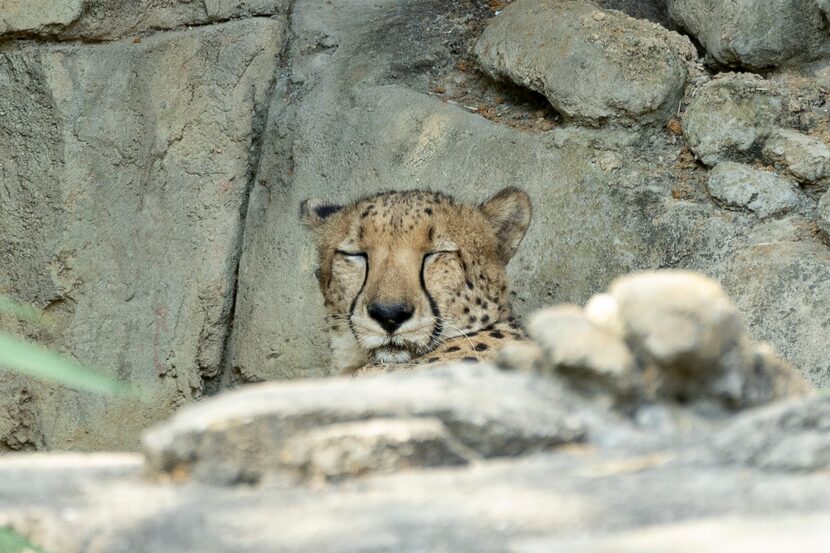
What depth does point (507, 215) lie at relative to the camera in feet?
17.4

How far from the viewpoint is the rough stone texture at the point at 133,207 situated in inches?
245

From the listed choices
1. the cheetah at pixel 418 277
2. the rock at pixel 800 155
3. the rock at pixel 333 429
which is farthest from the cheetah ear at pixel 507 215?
the rock at pixel 333 429

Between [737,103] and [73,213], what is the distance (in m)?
3.24

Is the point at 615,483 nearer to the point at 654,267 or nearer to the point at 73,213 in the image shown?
the point at 654,267

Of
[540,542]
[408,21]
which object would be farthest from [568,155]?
[540,542]

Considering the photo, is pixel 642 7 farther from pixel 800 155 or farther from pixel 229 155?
pixel 229 155

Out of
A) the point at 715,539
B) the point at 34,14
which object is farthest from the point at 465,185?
the point at 715,539

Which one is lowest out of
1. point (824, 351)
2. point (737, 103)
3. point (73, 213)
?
point (73, 213)

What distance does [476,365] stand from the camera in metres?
2.75

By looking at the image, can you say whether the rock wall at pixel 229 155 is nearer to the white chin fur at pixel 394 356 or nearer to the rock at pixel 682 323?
the white chin fur at pixel 394 356

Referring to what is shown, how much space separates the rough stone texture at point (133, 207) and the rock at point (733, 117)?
2227mm

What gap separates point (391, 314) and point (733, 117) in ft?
6.25

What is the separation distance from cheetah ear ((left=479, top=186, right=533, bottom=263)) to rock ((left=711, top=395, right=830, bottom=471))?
2.92 metres

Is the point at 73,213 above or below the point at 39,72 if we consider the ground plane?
below
